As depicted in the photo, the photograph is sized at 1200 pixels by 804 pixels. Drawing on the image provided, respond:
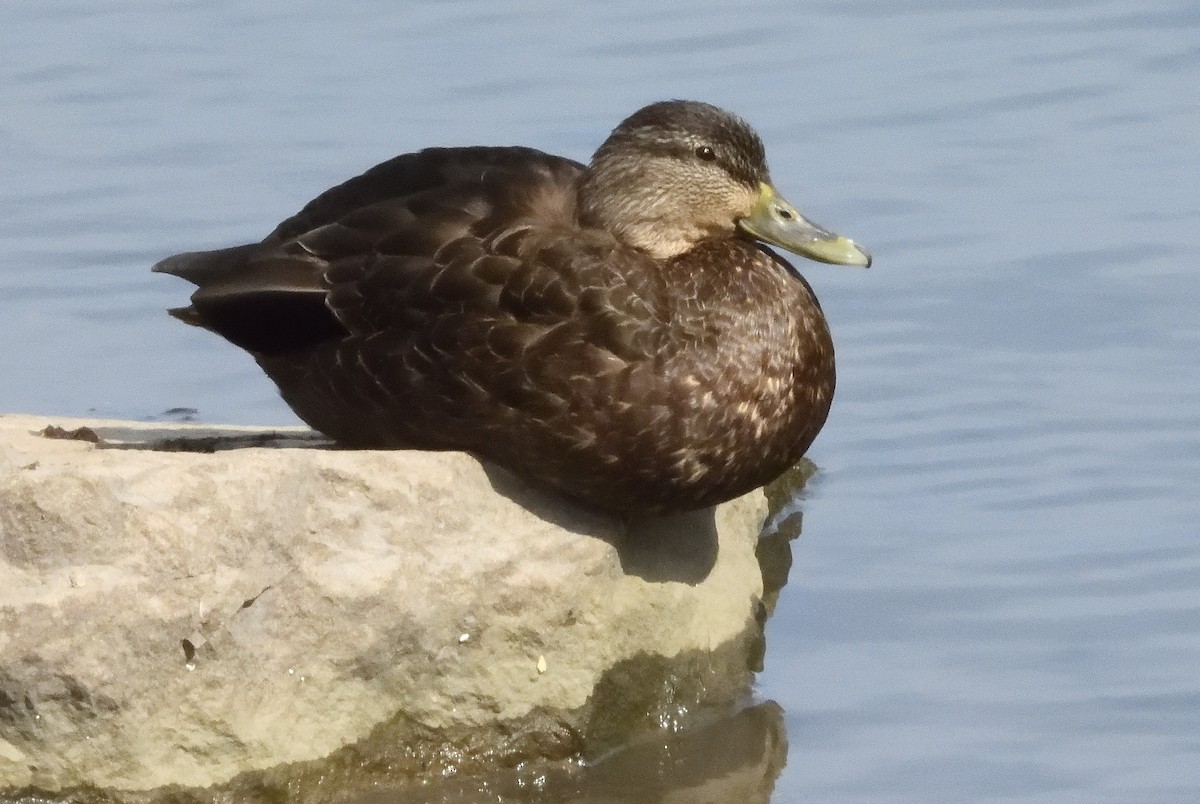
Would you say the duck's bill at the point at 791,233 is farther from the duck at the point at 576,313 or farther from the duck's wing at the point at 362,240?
the duck's wing at the point at 362,240

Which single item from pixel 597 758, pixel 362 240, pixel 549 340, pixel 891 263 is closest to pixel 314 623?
pixel 597 758

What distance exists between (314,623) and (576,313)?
1.08 m

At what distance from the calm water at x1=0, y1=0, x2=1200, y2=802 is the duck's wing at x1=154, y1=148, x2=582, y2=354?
1.55 meters

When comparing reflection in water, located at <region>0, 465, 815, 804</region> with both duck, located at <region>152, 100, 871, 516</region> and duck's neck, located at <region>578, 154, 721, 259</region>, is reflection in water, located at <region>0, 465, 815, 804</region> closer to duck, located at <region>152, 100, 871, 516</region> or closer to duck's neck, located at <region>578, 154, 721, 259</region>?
duck, located at <region>152, 100, 871, 516</region>

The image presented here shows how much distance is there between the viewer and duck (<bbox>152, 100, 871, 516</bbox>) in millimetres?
6012

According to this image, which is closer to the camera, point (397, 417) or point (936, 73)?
point (397, 417)

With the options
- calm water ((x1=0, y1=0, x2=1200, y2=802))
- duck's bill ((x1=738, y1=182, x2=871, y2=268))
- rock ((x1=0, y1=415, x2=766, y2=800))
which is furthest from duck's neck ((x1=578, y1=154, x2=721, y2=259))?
calm water ((x1=0, y1=0, x2=1200, y2=802))

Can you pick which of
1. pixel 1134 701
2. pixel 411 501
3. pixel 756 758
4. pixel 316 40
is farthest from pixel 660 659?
pixel 316 40

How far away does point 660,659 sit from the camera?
6.24 meters

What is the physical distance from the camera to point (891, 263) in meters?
9.48

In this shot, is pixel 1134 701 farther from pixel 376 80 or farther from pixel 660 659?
pixel 376 80

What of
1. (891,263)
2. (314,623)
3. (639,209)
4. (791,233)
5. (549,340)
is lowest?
(891,263)

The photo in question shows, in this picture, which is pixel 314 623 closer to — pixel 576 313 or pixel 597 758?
pixel 597 758

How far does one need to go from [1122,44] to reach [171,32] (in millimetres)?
5170
